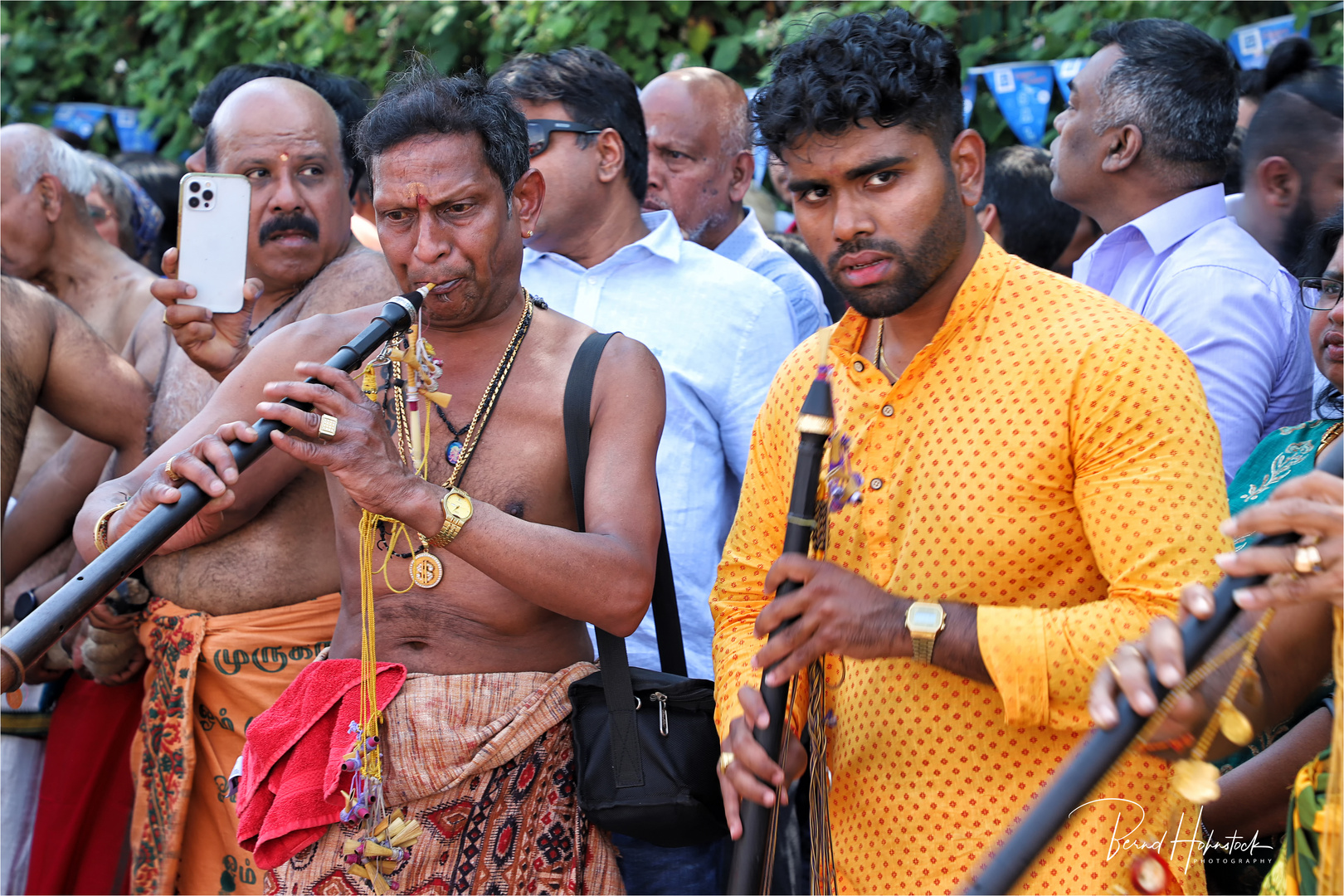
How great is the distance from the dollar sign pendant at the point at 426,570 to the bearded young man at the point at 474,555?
1cm

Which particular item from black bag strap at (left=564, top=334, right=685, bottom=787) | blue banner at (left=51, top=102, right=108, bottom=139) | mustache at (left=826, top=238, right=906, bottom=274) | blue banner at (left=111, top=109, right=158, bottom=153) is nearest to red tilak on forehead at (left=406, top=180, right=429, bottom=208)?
black bag strap at (left=564, top=334, right=685, bottom=787)

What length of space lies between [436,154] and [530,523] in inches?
33.5

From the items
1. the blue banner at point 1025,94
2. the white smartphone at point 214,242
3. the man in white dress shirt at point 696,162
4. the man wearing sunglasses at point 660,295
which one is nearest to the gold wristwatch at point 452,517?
the man wearing sunglasses at point 660,295

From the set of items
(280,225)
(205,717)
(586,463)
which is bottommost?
(205,717)

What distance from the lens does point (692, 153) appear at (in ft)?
15.3

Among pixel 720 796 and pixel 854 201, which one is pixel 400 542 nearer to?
pixel 720 796

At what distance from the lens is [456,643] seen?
8.36 feet

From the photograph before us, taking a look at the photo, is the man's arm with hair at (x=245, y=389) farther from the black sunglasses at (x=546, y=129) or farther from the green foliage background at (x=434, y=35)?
the green foliage background at (x=434, y=35)

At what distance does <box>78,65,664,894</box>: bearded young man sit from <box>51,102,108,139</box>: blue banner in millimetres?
7442

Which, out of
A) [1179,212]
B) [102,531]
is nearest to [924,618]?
[102,531]

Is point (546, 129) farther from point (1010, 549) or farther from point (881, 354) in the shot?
point (1010, 549)

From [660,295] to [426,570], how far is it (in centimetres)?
134

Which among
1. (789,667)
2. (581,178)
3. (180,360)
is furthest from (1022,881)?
(180,360)

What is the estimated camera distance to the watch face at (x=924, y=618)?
1.82 metres
